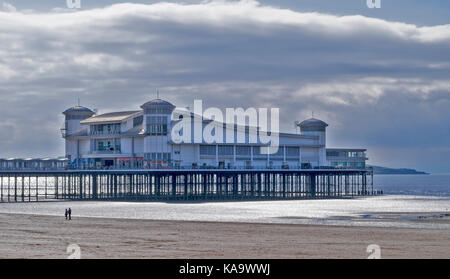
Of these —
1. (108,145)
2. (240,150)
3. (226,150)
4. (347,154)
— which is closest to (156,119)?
(108,145)

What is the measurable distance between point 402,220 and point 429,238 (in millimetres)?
14361

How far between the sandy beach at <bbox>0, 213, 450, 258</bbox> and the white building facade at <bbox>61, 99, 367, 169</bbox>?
33.2 metres

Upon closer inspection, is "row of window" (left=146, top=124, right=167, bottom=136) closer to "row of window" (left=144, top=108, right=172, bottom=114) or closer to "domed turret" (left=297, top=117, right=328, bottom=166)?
"row of window" (left=144, top=108, right=172, bottom=114)

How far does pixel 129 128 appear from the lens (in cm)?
8562

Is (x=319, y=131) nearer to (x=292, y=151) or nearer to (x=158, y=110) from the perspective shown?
(x=292, y=151)

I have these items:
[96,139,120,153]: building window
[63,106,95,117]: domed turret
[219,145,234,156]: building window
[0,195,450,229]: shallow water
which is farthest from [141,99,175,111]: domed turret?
[63,106,95,117]: domed turret

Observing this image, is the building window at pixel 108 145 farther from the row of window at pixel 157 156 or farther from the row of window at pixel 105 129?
the row of window at pixel 157 156

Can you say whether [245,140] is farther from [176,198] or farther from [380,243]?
[380,243]

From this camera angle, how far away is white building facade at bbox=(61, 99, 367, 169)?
268ft

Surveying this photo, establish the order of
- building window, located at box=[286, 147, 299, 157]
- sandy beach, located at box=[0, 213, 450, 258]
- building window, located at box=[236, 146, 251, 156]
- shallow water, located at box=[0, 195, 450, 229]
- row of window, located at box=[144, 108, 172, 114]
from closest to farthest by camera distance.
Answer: sandy beach, located at box=[0, 213, 450, 258], shallow water, located at box=[0, 195, 450, 229], row of window, located at box=[144, 108, 172, 114], building window, located at box=[236, 146, 251, 156], building window, located at box=[286, 147, 299, 157]

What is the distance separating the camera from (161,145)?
3216 inches

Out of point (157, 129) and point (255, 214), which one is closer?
point (255, 214)

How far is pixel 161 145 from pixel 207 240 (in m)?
45.9
